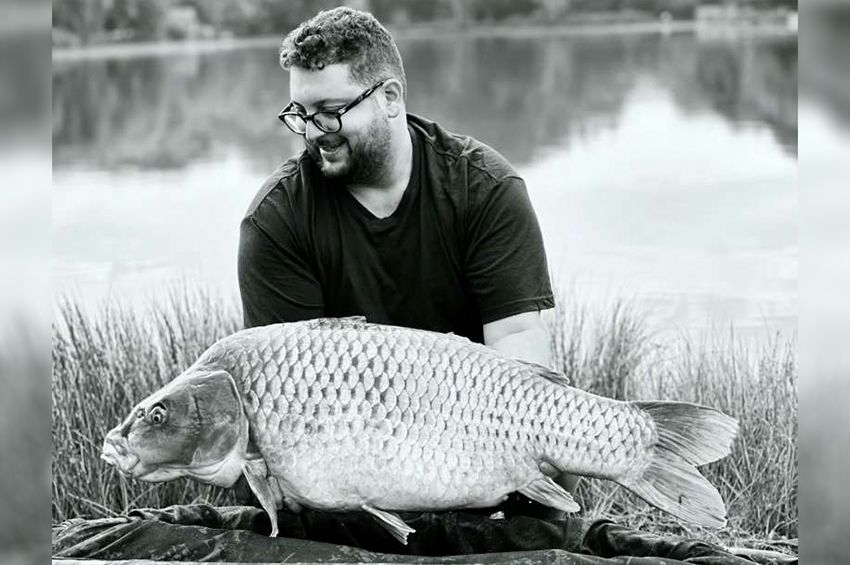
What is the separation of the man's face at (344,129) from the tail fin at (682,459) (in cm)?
87

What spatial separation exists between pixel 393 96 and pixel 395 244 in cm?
36

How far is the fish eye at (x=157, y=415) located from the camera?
2721 millimetres

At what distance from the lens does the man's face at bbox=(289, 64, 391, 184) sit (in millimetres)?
2879

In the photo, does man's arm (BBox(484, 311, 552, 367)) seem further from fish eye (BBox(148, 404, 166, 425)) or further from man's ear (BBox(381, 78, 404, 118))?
fish eye (BBox(148, 404, 166, 425))

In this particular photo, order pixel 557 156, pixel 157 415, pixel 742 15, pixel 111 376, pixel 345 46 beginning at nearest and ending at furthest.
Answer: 1. pixel 157 415
2. pixel 345 46
3. pixel 742 15
4. pixel 111 376
5. pixel 557 156

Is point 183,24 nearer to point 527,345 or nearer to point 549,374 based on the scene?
point 527,345

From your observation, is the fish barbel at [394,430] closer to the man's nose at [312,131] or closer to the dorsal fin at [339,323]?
the dorsal fin at [339,323]

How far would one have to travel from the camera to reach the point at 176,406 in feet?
8.94

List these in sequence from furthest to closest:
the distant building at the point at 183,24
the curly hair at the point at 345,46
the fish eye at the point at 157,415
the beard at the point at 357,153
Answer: the distant building at the point at 183,24 < the beard at the point at 357,153 < the curly hair at the point at 345,46 < the fish eye at the point at 157,415

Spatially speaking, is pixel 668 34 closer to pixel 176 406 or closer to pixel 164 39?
pixel 164 39

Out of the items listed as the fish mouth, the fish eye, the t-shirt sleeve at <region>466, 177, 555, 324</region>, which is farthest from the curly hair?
the fish mouth

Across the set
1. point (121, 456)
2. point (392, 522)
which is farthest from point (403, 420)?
point (121, 456)

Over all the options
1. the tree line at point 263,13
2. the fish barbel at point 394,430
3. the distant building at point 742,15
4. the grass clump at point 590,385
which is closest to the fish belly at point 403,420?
the fish barbel at point 394,430

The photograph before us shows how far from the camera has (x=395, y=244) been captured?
303cm
